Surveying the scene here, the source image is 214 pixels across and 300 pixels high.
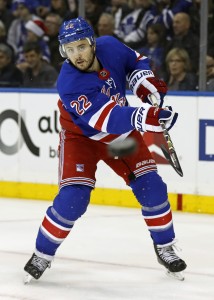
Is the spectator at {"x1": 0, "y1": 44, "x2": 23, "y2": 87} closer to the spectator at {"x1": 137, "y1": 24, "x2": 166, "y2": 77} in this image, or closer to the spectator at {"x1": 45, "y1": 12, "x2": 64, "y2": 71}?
the spectator at {"x1": 45, "y1": 12, "x2": 64, "y2": 71}

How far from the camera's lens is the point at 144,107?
13.1 ft

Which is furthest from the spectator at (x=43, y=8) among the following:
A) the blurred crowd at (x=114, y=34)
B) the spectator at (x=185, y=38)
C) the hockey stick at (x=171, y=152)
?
the hockey stick at (x=171, y=152)

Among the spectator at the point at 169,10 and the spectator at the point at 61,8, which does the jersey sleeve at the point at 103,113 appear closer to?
the spectator at the point at 169,10

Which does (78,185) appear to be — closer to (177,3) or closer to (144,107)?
(144,107)

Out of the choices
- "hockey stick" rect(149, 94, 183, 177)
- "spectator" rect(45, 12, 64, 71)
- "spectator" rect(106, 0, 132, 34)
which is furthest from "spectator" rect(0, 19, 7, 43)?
"hockey stick" rect(149, 94, 183, 177)

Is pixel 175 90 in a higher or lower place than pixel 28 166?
higher

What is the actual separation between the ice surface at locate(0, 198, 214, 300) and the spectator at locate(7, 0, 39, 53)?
1766mm

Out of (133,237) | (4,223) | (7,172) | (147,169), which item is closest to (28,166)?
(7,172)

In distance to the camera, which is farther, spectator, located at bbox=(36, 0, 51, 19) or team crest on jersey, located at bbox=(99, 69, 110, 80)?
spectator, located at bbox=(36, 0, 51, 19)

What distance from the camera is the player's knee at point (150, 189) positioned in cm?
438

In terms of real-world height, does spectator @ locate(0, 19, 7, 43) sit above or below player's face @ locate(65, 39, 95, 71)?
below

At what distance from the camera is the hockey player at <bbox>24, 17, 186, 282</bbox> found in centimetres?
412

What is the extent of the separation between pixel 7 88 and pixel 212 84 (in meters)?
1.76

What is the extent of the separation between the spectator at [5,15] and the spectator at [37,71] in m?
0.63
